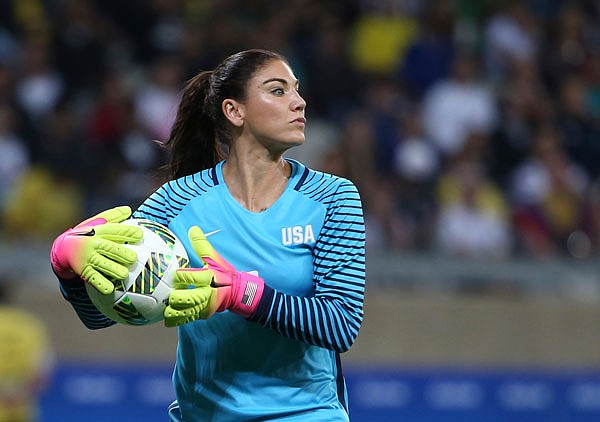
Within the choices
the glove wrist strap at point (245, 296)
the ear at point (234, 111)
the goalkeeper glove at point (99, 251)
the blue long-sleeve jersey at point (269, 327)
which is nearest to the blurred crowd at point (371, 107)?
the ear at point (234, 111)

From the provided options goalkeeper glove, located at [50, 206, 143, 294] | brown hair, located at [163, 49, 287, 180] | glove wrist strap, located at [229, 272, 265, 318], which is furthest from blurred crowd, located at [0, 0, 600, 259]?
glove wrist strap, located at [229, 272, 265, 318]

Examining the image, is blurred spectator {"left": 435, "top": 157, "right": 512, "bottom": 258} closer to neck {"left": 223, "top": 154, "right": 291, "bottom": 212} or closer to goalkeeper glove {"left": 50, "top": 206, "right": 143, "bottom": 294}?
neck {"left": 223, "top": 154, "right": 291, "bottom": 212}

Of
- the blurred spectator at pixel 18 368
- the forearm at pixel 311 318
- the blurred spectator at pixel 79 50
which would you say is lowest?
the blurred spectator at pixel 18 368

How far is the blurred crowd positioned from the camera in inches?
320

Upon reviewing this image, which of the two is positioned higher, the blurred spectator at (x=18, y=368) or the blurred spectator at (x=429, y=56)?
the blurred spectator at (x=429, y=56)

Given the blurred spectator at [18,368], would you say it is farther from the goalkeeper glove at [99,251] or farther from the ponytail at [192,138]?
the goalkeeper glove at [99,251]

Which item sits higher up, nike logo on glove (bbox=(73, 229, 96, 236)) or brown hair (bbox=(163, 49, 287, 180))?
brown hair (bbox=(163, 49, 287, 180))

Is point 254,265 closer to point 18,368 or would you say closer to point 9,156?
point 18,368

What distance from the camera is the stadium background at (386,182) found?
26.4 ft

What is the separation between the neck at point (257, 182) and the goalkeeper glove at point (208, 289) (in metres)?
0.31

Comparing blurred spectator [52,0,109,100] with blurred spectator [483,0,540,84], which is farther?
blurred spectator [483,0,540,84]

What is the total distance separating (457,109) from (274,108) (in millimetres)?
5690

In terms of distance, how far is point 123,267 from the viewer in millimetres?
3141

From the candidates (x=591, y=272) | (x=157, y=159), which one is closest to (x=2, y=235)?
(x=157, y=159)
